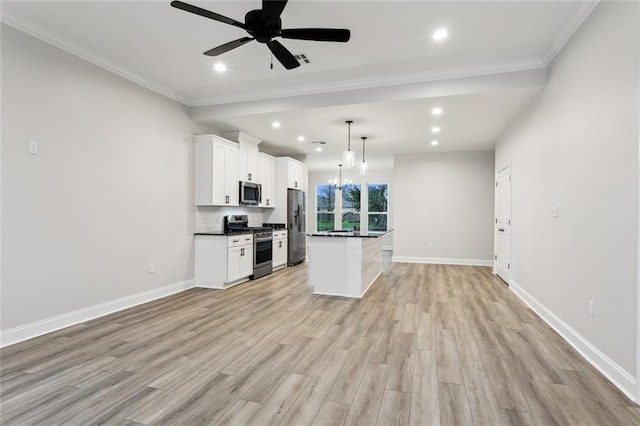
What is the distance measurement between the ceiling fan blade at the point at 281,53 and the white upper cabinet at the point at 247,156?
3.18 meters

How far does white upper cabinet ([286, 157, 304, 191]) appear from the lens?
24.3ft

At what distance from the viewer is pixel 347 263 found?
4719mm

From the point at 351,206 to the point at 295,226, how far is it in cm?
449

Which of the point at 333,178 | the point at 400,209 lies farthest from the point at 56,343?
the point at 333,178

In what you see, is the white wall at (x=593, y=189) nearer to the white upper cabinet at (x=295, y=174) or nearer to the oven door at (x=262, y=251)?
the oven door at (x=262, y=251)

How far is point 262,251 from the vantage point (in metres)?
6.08

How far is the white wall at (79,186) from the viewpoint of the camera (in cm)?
299

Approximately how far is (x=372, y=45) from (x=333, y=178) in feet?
27.0

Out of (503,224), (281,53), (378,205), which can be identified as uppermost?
(281,53)

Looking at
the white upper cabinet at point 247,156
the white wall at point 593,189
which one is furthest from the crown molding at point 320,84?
the white upper cabinet at point 247,156

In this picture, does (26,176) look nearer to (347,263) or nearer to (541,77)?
(347,263)

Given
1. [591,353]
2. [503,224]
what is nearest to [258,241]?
[503,224]

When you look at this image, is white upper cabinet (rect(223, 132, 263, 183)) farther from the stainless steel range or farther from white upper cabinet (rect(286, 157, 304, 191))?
white upper cabinet (rect(286, 157, 304, 191))

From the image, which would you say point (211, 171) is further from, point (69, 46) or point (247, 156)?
point (69, 46)
